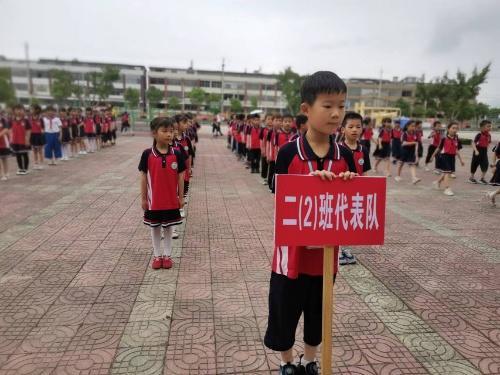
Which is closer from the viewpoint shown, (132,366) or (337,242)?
(337,242)

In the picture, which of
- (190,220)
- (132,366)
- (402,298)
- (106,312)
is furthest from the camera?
(190,220)

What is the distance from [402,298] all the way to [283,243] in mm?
2400

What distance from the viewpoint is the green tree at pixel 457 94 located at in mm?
29750

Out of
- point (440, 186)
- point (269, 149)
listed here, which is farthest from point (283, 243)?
point (440, 186)

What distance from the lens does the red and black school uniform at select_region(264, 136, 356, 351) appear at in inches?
85.0

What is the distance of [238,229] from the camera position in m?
5.92

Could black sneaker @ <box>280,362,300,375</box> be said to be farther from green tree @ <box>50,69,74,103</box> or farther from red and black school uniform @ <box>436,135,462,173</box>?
green tree @ <box>50,69,74,103</box>

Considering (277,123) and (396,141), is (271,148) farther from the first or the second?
(396,141)

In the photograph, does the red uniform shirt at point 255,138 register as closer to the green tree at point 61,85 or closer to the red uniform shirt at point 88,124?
the red uniform shirt at point 88,124

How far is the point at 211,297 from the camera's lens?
3.66 metres

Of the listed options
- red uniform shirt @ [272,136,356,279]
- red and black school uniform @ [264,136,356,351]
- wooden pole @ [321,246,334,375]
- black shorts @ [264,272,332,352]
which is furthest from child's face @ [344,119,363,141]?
wooden pole @ [321,246,334,375]

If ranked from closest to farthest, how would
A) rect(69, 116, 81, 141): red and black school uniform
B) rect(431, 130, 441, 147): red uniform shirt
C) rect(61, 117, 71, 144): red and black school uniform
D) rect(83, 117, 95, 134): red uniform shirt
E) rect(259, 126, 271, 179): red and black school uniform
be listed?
rect(259, 126, 271, 179): red and black school uniform < rect(431, 130, 441, 147): red uniform shirt < rect(61, 117, 71, 144): red and black school uniform < rect(69, 116, 81, 141): red and black school uniform < rect(83, 117, 95, 134): red uniform shirt

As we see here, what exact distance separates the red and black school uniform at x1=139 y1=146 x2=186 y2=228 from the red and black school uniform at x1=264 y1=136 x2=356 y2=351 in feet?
7.39

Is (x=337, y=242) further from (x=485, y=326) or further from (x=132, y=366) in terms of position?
(x=485, y=326)
